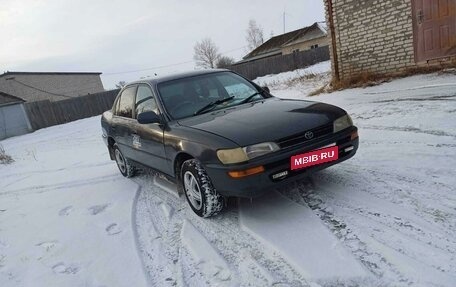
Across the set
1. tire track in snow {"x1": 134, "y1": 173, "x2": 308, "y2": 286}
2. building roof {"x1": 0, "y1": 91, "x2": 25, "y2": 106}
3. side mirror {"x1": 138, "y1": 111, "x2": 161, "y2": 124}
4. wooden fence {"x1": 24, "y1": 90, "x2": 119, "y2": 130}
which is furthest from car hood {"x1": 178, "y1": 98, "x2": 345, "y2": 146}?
building roof {"x1": 0, "y1": 91, "x2": 25, "y2": 106}

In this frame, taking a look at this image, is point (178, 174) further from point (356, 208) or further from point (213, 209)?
point (356, 208)

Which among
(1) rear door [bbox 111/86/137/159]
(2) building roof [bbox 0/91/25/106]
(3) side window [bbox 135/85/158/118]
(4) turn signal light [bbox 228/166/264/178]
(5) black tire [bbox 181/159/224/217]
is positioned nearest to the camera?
(4) turn signal light [bbox 228/166/264/178]

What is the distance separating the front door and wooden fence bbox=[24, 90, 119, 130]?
22772mm

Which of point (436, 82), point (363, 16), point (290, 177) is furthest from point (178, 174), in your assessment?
point (363, 16)

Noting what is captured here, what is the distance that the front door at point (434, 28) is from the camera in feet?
29.2

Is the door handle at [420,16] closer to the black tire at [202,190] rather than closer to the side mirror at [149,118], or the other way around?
the side mirror at [149,118]

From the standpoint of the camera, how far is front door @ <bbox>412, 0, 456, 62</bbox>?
8914mm

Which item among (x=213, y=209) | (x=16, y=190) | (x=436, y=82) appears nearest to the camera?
(x=213, y=209)

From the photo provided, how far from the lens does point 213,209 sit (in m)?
3.76

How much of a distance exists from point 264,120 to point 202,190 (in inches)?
37.3

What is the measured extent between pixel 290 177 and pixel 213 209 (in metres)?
0.89

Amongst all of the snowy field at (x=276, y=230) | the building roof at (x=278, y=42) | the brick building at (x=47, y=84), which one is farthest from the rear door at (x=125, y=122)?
the building roof at (x=278, y=42)

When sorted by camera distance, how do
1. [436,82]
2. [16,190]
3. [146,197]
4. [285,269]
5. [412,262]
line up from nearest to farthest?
[412,262] < [285,269] < [146,197] < [16,190] < [436,82]

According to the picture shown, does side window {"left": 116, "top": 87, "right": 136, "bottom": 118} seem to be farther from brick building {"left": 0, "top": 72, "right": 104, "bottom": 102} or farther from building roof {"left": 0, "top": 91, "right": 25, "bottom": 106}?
brick building {"left": 0, "top": 72, "right": 104, "bottom": 102}
